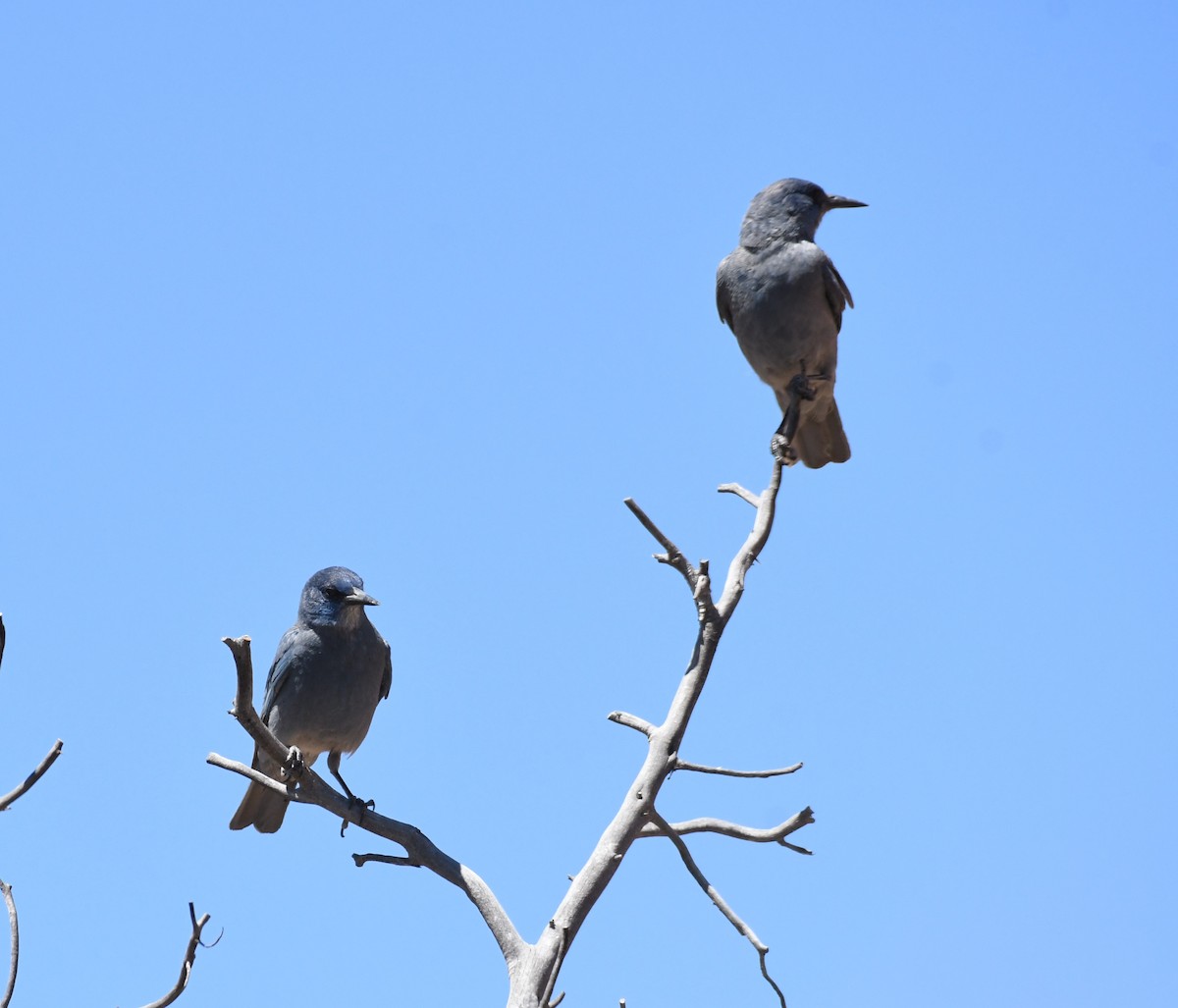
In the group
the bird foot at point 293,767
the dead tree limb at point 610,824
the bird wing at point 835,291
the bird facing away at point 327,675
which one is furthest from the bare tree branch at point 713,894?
the bird wing at point 835,291

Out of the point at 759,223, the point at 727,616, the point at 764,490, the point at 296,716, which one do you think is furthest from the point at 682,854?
the point at 759,223

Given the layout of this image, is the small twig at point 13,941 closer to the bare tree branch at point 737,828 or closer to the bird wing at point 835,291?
the bare tree branch at point 737,828

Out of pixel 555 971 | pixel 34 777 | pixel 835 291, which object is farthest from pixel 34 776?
pixel 835 291

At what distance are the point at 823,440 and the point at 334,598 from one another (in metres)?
2.77

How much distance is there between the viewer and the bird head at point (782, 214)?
7.58m

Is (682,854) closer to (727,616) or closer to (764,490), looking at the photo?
(727,616)

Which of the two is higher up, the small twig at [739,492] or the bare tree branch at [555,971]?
the small twig at [739,492]

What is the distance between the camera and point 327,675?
6926 millimetres

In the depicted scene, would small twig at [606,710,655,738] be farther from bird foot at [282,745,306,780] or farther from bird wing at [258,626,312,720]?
bird wing at [258,626,312,720]

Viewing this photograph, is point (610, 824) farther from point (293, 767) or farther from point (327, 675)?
point (327, 675)

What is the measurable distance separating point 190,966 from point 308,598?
9.77 feet

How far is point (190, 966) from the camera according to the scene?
14.3 feet

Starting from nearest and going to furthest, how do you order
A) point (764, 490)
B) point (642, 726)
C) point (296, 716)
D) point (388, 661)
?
point (642, 726), point (764, 490), point (296, 716), point (388, 661)

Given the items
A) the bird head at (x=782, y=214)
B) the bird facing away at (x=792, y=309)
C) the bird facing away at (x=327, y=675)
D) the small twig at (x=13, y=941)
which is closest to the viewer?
the small twig at (x=13, y=941)
